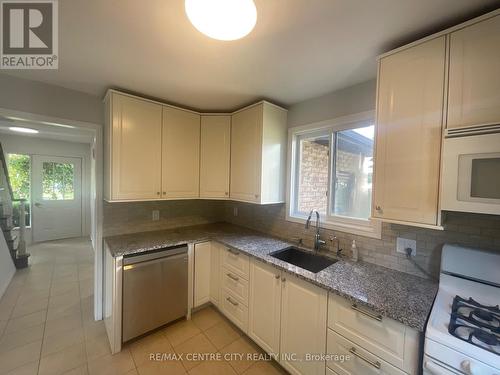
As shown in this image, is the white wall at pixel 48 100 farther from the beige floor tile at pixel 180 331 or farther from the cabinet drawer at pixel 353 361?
the cabinet drawer at pixel 353 361

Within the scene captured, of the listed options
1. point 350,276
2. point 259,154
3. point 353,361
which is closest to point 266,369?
point 353,361

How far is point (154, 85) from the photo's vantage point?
1932 millimetres

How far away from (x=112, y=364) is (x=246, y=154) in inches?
85.2

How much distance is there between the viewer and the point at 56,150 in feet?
16.2

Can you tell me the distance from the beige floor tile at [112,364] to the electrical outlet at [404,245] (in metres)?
2.25

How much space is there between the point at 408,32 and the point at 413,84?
0.29 metres

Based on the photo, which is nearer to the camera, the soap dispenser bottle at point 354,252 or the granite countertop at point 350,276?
the granite countertop at point 350,276

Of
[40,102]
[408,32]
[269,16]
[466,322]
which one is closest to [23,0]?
[40,102]

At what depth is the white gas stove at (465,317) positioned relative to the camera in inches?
32.0

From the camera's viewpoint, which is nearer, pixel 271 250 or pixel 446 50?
pixel 446 50

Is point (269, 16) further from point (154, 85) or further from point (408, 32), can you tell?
point (154, 85)

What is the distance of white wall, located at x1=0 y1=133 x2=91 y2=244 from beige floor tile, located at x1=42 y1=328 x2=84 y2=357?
4013 mm

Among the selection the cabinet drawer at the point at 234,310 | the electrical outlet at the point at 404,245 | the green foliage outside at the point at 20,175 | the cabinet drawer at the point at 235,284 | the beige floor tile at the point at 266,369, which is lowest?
the beige floor tile at the point at 266,369

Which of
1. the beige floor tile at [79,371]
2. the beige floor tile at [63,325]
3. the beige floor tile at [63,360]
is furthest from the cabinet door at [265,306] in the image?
the beige floor tile at [63,325]
